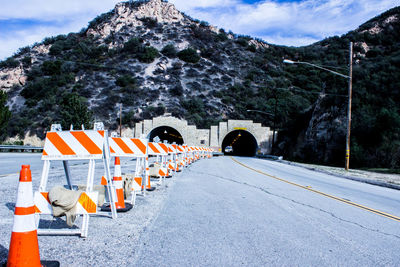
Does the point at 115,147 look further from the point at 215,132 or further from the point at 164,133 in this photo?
the point at 164,133

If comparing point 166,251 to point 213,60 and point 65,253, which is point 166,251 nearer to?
point 65,253

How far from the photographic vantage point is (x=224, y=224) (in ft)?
20.1

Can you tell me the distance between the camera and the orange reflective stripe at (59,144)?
5930 millimetres

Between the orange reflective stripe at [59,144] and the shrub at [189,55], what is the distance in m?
84.1

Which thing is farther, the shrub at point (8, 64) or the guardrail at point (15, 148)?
the shrub at point (8, 64)

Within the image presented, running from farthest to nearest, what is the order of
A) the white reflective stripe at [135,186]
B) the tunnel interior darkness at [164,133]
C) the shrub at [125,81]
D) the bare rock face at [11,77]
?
the bare rock face at [11,77] → the shrub at [125,81] → the tunnel interior darkness at [164,133] → the white reflective stripe at [135,186]

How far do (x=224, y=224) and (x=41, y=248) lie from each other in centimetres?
301

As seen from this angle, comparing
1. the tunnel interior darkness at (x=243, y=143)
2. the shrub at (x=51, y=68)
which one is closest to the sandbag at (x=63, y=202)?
the tunnel interior darkness at (x=243, y=143)

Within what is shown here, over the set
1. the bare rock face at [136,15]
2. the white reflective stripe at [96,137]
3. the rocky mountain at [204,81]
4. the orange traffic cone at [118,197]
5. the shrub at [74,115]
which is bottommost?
the orange traffic cone at [118,197]

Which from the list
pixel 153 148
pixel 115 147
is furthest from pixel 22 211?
pixel 153 148

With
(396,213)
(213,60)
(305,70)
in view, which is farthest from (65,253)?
(305,70)

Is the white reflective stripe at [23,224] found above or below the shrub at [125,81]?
below

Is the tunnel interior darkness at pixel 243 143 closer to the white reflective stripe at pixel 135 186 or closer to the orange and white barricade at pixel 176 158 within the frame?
the orange and white barricade at pixel 176 158

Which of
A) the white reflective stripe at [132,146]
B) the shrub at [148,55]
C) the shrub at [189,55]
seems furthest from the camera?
the shrub at [189,55]
